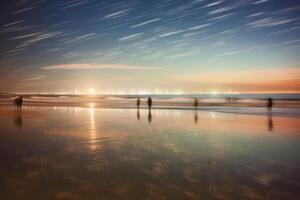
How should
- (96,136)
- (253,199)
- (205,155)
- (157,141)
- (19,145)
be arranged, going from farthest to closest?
(96,136) → (157,141) → (19,145) → (205,155) → (253,199)

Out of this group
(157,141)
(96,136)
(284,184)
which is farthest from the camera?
(96,136)

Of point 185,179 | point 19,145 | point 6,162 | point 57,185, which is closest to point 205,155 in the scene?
point 185,179

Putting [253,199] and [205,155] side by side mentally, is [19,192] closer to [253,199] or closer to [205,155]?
[253,199]

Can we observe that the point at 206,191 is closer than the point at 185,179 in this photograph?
Yes

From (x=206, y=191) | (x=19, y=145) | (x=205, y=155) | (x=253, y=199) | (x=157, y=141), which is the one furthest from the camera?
(x=157, y=141)

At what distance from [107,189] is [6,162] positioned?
5078 mm

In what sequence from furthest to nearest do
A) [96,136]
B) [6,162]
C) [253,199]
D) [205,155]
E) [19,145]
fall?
[96,136]
[19,145]
[205,155]
[6,162]
[253,199]

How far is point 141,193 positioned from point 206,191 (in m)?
Answer: 1.79

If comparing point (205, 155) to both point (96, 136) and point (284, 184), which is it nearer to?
point (284, 184)

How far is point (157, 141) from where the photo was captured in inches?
567

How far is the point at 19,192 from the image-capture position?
22.5ft

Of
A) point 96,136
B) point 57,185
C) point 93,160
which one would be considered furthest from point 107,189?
point 96,136

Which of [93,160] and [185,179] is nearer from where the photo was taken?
[185,179]

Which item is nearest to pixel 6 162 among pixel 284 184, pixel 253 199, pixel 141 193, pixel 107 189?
pixel 107 189
